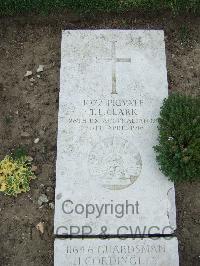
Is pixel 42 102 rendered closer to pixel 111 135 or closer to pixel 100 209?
pixel 111 135

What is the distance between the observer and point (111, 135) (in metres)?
6.82

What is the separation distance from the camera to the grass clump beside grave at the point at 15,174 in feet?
21.9

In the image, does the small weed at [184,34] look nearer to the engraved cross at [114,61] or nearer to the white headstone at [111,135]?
the white headstone at [111,135]

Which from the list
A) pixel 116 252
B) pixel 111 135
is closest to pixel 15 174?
pixel 111 135

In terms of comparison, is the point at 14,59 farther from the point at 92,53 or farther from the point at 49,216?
the point at 49,216

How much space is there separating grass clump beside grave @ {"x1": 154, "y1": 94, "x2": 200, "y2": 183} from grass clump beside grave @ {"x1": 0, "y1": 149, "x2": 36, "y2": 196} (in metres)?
1.76

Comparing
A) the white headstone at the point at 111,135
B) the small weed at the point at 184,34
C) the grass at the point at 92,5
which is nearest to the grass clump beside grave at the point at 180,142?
the white headstone at the point at 111,135

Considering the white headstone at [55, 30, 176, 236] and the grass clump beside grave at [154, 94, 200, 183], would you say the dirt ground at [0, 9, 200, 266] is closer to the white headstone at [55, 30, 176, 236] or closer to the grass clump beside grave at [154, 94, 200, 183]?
the white headstone at [55, 30, 176, 236]

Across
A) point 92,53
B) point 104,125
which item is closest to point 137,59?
point 92,53

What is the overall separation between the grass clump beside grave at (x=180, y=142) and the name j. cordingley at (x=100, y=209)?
65cm

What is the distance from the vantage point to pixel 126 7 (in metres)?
7.48

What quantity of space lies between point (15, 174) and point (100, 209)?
1238mm

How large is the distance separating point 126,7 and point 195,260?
3.74 metres

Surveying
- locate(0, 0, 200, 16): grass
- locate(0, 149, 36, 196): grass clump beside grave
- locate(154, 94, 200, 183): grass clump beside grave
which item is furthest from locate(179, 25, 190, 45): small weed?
locate(0, 149, 36, 196): grass clump beside grave
